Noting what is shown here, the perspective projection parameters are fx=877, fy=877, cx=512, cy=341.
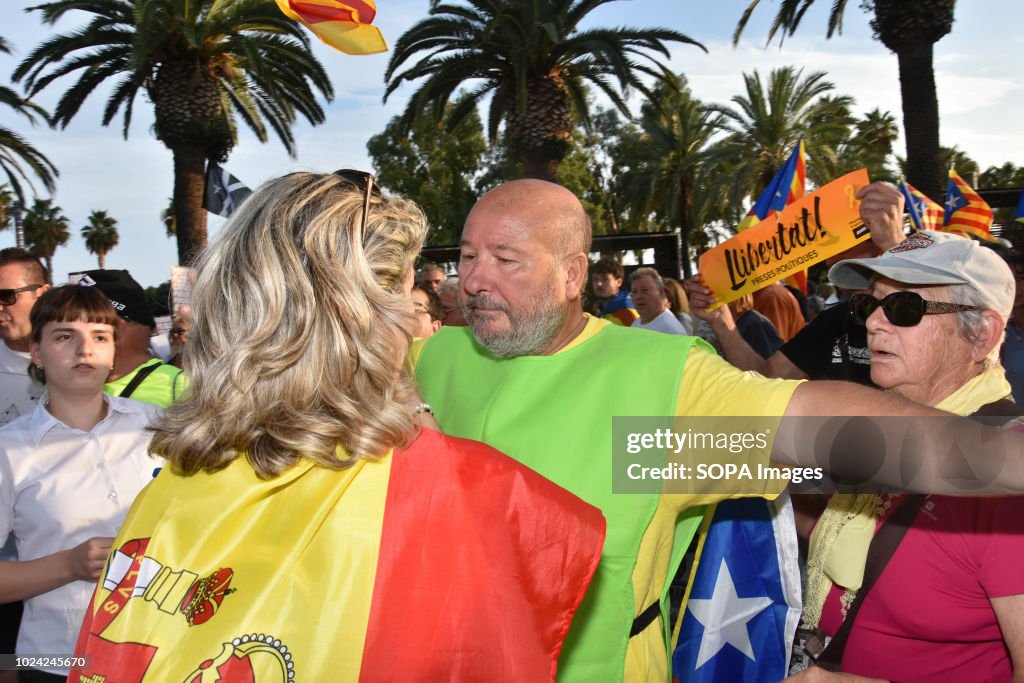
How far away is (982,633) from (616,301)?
7.22m

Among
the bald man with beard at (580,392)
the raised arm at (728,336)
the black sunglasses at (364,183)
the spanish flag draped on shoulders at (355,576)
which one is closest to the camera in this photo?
the spanish flag draped on shoulders at (355,576)

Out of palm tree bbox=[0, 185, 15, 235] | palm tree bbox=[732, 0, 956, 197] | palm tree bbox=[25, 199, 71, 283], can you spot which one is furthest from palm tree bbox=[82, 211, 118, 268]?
palm tree bbox=[732, 0, 956, 197]

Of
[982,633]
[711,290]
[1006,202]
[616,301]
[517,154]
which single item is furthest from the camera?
[517,154]

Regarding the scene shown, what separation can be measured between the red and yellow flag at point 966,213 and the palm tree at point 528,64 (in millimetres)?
10445

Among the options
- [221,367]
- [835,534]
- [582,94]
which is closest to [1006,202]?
[582,94]

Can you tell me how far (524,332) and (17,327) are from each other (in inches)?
132

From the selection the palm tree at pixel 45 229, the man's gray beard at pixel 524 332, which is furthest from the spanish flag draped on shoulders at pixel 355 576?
the palm tree at pixel 45 229

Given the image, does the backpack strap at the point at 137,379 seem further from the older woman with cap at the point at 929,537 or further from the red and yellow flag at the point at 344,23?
the older woman with cap at the point at 929,537

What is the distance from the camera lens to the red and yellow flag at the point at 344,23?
285cm

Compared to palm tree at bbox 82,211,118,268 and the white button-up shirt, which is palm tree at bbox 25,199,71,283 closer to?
palm tree at bbox 82,211,118,268

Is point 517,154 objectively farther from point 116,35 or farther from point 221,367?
point 221,367

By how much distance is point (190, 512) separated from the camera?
1526 millimetres

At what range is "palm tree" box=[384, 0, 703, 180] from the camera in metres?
15.4

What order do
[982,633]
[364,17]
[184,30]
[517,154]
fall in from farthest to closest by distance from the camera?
[517,154]
[184,30]
[364,17]
[982,633]
